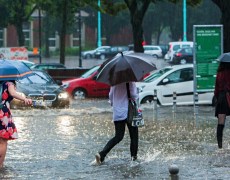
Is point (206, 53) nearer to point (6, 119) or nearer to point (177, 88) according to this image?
point (177, 88)

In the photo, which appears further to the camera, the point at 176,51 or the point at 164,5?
the point at 164,5

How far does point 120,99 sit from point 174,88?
1485 cm

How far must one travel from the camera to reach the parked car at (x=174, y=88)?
2780 cm

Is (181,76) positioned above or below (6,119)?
below

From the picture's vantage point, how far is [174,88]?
28.0 m

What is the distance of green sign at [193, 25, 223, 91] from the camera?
22031 millimetres

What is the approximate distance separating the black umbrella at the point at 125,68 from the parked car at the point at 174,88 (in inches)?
553

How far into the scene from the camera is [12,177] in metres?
12.1

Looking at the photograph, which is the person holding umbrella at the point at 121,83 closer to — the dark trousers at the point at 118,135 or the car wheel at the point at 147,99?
the dark trousers at the point at 118,135

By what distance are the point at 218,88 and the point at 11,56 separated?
3204cm

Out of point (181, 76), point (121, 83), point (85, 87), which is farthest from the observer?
point (85, 87)

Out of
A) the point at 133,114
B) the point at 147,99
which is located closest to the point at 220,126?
the point at 133,114

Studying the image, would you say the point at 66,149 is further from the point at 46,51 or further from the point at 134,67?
the point at 46,51

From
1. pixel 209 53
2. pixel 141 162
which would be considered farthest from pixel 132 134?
pixel 209 53
